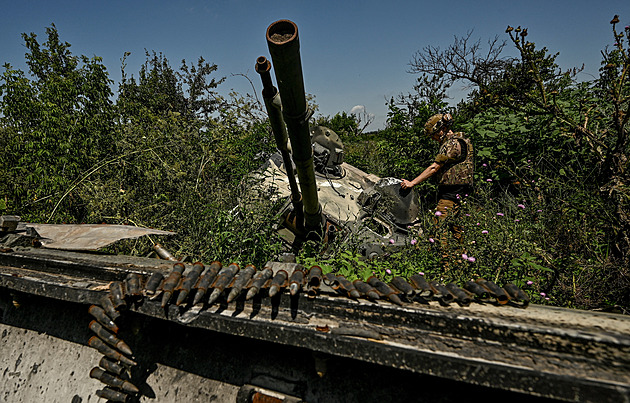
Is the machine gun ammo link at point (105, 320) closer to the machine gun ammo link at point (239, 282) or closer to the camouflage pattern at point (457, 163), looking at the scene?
the machine gun ammo link at point (239, 282)

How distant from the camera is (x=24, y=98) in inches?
165

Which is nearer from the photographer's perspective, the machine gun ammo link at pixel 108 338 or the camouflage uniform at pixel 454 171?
the machine gun ammo link at pixel 108 338

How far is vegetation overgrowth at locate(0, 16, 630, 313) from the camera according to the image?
107 inches

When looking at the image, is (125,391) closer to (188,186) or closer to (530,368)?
Answer: (530,368)

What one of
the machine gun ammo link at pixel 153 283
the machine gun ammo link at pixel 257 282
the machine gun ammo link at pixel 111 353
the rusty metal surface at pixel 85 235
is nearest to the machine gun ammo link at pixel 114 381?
the machine gun ammo link at pixel 111 353

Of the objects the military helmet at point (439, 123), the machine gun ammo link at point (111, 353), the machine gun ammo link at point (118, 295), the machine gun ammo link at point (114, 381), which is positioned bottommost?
the machine gun ammo link at point (114, 381)

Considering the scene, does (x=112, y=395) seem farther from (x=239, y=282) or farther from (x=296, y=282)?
(x=296, y=282)

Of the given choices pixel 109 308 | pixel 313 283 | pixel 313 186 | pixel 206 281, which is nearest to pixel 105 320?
pixel 109 308

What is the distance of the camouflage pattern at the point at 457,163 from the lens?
14.4 feet

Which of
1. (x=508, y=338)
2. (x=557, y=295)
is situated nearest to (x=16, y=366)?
(x=508, y=338)

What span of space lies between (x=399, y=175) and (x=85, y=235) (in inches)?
247

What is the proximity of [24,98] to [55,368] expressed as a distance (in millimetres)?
3783

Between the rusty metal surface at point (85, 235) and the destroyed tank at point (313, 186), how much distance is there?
4.39ft

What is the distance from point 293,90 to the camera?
1.93 m
